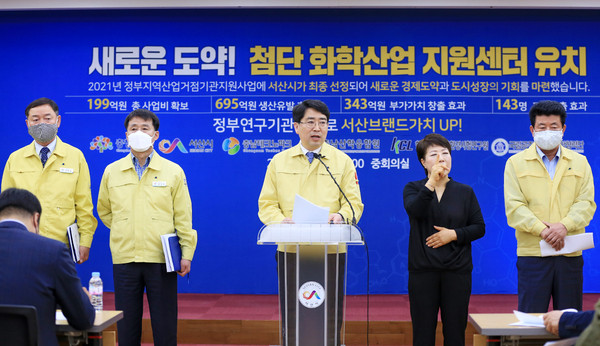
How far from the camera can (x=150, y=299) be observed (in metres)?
3.35

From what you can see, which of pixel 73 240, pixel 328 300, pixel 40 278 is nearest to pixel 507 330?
pixel 328 300

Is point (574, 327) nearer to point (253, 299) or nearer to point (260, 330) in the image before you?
point (260, 330)

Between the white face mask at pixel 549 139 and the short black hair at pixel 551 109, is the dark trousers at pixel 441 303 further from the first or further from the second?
the short black hair at pixel 551 109

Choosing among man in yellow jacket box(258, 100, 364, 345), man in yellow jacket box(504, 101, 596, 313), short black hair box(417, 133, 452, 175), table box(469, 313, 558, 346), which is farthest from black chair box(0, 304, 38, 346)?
man in yellow jacket box(504, 101, 596, 313)

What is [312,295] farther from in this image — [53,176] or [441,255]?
[53,176]

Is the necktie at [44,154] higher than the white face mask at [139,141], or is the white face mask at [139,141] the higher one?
the white face mask at [139,141]

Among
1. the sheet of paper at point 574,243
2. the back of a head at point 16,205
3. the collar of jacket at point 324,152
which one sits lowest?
the sheet of paper at point 574,243

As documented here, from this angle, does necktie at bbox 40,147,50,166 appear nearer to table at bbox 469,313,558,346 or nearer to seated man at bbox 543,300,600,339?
table at bbox 469,313,558,346

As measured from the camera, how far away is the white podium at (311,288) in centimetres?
260

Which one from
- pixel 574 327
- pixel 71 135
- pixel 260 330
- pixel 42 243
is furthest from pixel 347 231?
pixel 71 135

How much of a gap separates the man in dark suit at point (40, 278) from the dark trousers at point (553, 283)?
2.29 m

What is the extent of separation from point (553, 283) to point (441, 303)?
0.73 m

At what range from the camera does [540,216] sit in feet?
11.0

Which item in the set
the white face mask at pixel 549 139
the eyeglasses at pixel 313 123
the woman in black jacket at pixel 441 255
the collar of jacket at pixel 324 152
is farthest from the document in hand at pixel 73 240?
the white face mask at pixel 549 139
